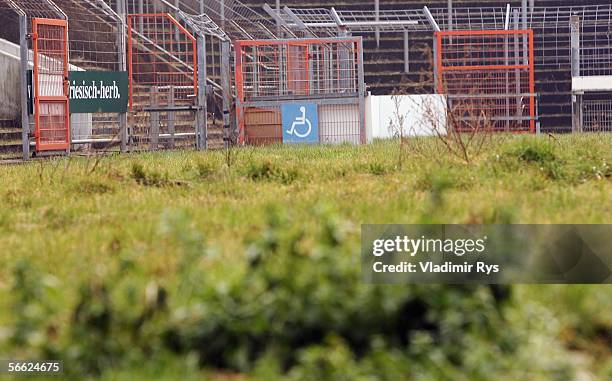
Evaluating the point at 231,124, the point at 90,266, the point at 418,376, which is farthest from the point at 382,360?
the point at 231,124

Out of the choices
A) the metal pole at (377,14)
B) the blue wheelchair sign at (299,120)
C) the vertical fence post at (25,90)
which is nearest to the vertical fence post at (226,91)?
the blue wheelchair sign at (299,120)

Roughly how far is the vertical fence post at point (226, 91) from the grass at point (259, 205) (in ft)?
19.9

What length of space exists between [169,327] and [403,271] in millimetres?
1018

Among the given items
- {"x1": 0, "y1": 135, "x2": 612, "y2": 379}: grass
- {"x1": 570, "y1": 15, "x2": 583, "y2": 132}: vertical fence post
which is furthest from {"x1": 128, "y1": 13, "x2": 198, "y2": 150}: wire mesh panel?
{"x1": 570, "y1": 15, "x2": 583, "y2": 132}: vertical fence post

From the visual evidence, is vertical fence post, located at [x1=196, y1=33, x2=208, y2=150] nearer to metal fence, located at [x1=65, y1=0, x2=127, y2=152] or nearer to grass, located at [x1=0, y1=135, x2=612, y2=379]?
metal fence, located at [x1=65, y1=0, x2=127, y2=152]

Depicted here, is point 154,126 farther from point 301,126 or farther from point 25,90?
point 25,90

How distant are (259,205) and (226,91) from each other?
1250 centimetres

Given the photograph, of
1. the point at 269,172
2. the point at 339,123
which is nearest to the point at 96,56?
the point at 339,123

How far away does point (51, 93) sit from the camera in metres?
19.2

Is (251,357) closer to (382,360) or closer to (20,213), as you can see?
(382,360)

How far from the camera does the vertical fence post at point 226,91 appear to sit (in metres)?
20.2

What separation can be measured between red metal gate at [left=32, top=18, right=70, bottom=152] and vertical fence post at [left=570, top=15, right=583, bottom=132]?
562 inches

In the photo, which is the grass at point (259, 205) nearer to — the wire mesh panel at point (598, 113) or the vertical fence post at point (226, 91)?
the vertical fence post at point (226, 91)

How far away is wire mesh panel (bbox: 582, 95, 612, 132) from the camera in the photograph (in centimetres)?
3150
